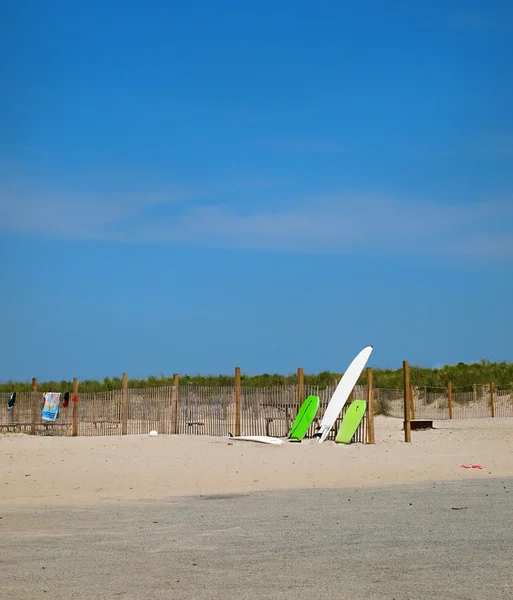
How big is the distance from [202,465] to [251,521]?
837cm

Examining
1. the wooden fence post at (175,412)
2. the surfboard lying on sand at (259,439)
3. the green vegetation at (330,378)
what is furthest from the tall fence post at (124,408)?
the green vegetation at (330,378)

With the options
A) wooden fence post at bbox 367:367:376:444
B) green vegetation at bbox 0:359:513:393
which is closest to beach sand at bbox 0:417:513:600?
wooden fence post at bbox 367:367:376:444

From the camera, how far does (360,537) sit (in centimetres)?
979

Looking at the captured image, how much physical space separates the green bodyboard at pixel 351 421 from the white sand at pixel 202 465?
0.33 meters

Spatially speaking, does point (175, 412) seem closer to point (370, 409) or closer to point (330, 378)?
point (370, 409)

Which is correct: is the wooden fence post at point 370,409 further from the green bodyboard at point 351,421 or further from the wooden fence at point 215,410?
the wooden fence at point 215,410

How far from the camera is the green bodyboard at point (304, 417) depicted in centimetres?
2512

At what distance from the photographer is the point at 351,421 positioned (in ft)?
80.3

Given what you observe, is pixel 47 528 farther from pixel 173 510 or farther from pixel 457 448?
pixel 457 448

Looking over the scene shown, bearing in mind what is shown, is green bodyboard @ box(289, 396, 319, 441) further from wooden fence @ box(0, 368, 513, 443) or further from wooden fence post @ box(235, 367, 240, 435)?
wooden fence post @ box(235, 367, 240, 435)

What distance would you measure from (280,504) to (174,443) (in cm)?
987

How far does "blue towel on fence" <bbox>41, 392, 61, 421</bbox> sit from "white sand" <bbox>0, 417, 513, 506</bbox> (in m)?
4.84

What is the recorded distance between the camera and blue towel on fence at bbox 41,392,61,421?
98.0 ft

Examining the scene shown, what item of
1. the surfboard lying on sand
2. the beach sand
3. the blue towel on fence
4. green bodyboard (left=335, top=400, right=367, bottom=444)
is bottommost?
the beach sand
